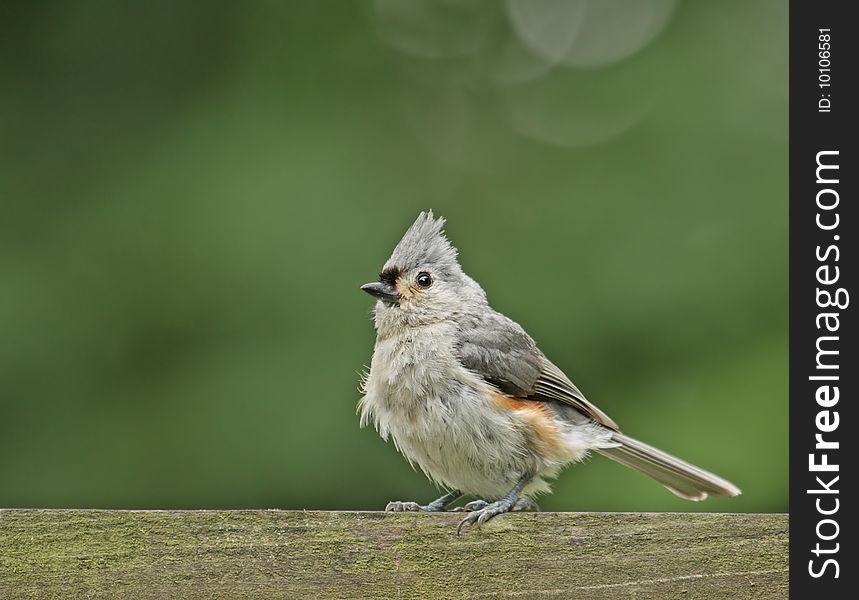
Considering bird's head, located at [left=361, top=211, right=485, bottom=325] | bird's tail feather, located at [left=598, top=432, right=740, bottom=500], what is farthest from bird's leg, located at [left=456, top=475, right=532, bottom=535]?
bird's head, located at [left=361, top=211, right=485, bottom=325]

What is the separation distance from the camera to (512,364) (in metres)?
4.09

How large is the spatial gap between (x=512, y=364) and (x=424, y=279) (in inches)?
19.8

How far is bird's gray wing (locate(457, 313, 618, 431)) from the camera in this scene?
3977 millimetres

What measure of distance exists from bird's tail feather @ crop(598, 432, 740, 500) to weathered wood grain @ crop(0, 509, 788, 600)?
1.36m

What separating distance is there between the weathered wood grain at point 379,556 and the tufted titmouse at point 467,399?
713 mm

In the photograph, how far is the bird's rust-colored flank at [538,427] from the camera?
12.4ft

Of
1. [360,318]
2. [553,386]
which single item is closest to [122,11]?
[360,318]

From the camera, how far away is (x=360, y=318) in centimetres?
514

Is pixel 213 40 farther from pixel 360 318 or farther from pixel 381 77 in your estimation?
pixel 360 318

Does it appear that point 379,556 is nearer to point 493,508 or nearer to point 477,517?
point 477,517

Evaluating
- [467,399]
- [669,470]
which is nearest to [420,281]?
[467,399]

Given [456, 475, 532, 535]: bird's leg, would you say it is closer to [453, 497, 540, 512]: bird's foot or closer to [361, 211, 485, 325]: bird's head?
[453, 497, 540, 512]: bird's foot
